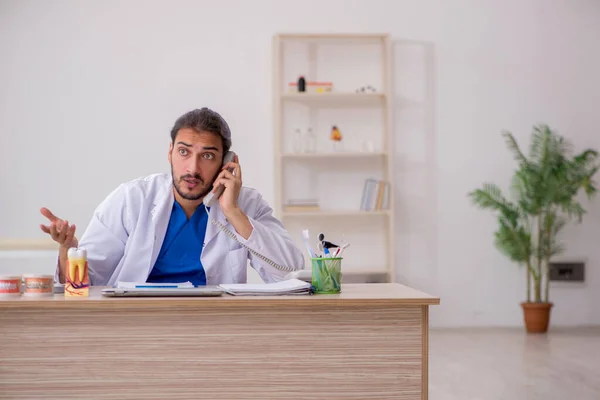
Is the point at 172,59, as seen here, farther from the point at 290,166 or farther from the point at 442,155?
the point at 442,155

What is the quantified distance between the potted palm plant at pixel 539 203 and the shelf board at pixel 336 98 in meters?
1.09

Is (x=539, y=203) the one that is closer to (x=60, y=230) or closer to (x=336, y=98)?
(x=336, y=98)

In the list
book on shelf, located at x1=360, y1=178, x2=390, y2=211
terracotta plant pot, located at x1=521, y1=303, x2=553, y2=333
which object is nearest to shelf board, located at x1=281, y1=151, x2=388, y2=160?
book on shelf, located at x1=360, y1=178, x2=390, y2=211

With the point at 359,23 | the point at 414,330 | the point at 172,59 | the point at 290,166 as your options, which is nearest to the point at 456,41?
the point at 359,23

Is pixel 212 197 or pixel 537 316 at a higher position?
pixel 212 197

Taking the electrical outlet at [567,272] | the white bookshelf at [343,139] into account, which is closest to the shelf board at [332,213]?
the white bookshelf at [343,139]

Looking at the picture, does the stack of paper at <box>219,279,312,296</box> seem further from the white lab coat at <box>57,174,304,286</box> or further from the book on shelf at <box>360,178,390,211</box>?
the book on shelf at <box>360,178,390,211</box>

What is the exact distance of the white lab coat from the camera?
276 centimetres

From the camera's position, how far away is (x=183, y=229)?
287 centimetres

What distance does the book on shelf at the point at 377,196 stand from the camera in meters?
6.09

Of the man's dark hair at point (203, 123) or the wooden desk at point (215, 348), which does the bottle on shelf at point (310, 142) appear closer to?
the man's dark hair at point (203, 123)

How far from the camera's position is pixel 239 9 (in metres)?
6.35

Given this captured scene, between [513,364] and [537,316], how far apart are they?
144 centimetres

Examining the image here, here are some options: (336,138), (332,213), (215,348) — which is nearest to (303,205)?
(332,213)
